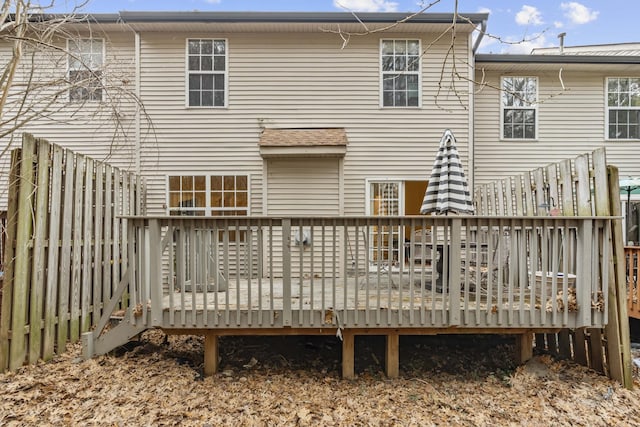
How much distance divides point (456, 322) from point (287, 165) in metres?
4.36

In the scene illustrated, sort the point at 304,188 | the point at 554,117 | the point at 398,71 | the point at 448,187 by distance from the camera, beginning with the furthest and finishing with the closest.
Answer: the point at 554,117, the point at 398,71, the point at 304,188, the point at 448,187

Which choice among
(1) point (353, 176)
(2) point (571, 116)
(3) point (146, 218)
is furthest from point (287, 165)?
(2) point (571, 116)

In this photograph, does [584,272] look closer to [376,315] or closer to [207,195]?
[376,315]

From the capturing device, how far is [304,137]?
672cm

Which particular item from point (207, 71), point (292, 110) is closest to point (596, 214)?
point (292, 110)

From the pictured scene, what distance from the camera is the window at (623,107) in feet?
25.3

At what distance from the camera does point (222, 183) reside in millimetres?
7016

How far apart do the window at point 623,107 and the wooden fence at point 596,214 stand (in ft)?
17.2

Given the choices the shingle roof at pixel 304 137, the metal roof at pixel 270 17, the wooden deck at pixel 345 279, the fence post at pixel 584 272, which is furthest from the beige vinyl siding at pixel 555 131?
the fence post at pixel 584 272

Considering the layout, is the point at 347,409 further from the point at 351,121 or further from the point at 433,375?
the point at 351,121

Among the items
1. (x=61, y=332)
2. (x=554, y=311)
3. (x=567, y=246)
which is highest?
(x=567, y=246)

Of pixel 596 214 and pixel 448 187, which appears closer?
pixel 596 214

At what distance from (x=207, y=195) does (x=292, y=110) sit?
2.33 m

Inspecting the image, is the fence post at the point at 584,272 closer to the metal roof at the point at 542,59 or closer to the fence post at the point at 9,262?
the metal roof at the point at 542,59
